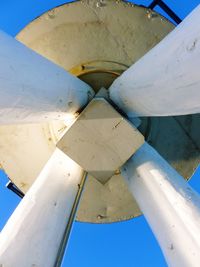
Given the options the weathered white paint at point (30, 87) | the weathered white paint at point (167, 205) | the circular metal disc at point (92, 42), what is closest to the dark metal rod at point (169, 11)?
the circular metal disc at point (92, 42)

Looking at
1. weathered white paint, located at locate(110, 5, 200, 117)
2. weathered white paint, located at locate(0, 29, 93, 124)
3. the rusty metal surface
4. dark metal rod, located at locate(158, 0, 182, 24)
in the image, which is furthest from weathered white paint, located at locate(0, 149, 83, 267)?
dark metal rod, located at locate(158, 0, 182, 24)

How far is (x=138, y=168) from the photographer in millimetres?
6332

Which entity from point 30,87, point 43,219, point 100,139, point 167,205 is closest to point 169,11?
point 100,139

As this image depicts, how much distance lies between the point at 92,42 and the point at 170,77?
495 cm

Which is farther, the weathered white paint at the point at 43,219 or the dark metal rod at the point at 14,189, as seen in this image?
the dark metal rod at the point at 14,189

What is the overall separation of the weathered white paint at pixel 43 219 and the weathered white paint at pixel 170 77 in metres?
1.48

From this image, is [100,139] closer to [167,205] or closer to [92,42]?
[167,205]

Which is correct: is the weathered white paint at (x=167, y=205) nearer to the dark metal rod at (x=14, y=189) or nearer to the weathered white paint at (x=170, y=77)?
the weathered white paint at (x=170, y=77)

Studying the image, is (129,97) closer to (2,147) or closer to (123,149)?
(123,149)

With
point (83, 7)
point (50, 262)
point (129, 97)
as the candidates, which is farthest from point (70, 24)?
point (50, 262)

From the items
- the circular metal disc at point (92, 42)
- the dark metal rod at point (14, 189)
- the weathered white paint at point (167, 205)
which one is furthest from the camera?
the dark metal rod at point (14, 189)

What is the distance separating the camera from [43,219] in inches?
209

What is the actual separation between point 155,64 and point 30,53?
1.43 metres

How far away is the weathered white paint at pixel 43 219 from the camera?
466cm
